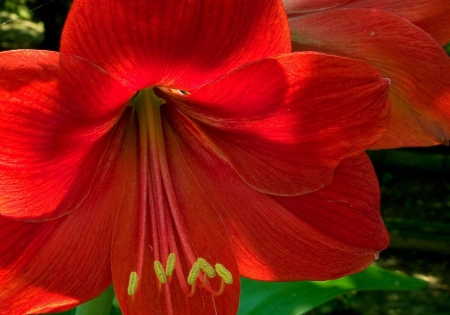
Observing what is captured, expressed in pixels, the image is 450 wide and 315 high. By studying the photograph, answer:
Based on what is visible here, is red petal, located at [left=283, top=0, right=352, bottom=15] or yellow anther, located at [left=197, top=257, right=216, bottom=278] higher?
red petal, located at [left=283, top=0, right=352, bottom=15]

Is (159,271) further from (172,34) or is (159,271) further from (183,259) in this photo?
(172,34)

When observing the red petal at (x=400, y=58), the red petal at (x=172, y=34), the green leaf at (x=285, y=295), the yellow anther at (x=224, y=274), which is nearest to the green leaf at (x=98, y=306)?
the yellow anther at (x=224, y=274)

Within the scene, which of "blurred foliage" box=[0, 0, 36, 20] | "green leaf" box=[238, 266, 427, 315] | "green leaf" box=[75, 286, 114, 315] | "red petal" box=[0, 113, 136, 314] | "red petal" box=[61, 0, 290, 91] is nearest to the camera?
"red petal" box=[61, 0, 290, 91]

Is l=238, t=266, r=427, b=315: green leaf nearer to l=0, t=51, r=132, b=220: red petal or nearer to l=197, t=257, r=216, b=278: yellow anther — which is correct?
l=197, t=257, r=216, b=278: yellow anther

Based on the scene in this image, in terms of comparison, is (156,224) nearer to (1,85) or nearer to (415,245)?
(1,85)

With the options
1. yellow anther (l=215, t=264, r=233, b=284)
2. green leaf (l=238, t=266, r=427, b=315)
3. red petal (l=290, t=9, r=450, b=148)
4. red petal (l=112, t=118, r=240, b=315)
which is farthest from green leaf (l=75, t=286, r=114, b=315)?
green leaf (l=238, t=266, r=427, b=315)

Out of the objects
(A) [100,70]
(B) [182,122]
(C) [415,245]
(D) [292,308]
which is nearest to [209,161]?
(B) [182,122]

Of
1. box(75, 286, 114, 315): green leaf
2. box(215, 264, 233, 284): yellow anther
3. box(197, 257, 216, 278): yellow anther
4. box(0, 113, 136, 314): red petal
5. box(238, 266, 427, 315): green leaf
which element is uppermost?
box(0, 113, 136, 314): red petal
